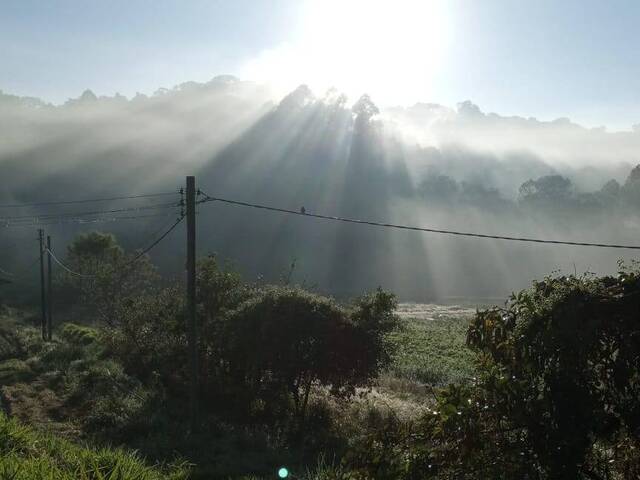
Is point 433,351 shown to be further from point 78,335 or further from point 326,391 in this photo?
point 78,335

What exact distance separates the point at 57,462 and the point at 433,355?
104 feet

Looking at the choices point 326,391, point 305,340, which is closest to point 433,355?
point 326,391

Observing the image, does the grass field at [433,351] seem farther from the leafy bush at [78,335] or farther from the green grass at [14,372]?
the leafy bush at [78,335]

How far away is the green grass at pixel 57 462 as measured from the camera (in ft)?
22.3

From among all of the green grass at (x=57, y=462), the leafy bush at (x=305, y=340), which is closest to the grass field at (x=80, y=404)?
the green grass at (x=57, y=462)

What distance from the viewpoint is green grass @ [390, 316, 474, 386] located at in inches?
1139

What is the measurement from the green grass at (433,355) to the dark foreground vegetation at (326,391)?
10.0 inches

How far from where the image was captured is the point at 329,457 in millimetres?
15039

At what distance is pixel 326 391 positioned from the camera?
23703mm

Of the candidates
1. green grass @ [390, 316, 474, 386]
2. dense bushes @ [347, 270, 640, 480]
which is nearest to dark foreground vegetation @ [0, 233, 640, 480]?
dense bushes @ [347, 270, 640, 480]

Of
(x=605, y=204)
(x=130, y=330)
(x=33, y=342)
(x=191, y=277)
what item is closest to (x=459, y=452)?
(x=191, y=277)

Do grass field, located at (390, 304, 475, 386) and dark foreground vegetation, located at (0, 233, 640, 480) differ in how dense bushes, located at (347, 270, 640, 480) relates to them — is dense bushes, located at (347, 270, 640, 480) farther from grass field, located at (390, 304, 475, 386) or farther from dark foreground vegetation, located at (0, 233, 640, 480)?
grass field, located at (390, 304, 475, 386)

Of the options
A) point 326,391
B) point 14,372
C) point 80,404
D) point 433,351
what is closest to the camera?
point 80,404

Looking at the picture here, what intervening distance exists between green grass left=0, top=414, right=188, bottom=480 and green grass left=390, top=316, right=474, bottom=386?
12146mm
